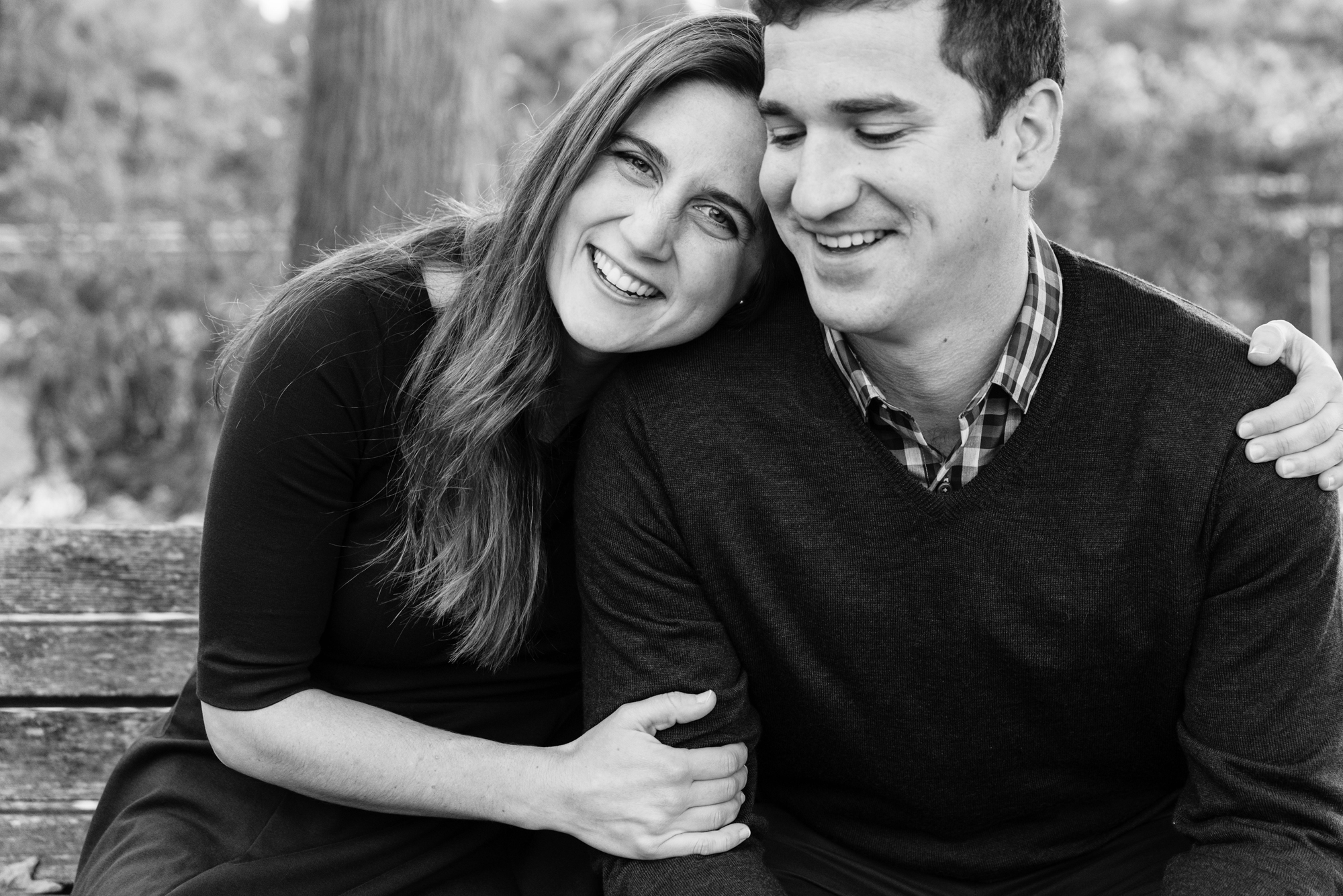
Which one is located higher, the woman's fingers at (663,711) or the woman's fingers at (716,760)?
the woman's fingers at (663,711)

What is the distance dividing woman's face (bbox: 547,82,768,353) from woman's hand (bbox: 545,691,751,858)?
24.4 inches

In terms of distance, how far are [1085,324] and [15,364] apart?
4.95 meters

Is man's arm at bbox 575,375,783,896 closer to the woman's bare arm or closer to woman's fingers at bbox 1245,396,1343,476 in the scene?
the woman's bare arm

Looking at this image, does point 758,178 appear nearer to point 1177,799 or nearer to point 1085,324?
point 1085,324

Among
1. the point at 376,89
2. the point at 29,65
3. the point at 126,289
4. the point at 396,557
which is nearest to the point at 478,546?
the point at 396,557

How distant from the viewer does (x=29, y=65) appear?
8.42 meters

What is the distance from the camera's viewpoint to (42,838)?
270 cm

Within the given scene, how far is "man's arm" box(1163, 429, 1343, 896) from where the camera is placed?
1.98 meters

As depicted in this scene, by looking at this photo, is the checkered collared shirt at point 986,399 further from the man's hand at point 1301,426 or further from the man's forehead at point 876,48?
the man's forehead at point 876,48

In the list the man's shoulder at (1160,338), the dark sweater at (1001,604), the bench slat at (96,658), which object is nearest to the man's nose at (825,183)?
the dark sweater at (1001,604)

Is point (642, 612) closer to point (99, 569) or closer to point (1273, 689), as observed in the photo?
point (1273, 689)

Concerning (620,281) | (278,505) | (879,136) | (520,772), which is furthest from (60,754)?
(879,136)

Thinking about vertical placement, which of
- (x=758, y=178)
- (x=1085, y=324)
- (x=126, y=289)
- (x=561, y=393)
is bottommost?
(x=126, y=289)

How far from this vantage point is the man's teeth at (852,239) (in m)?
2.03
